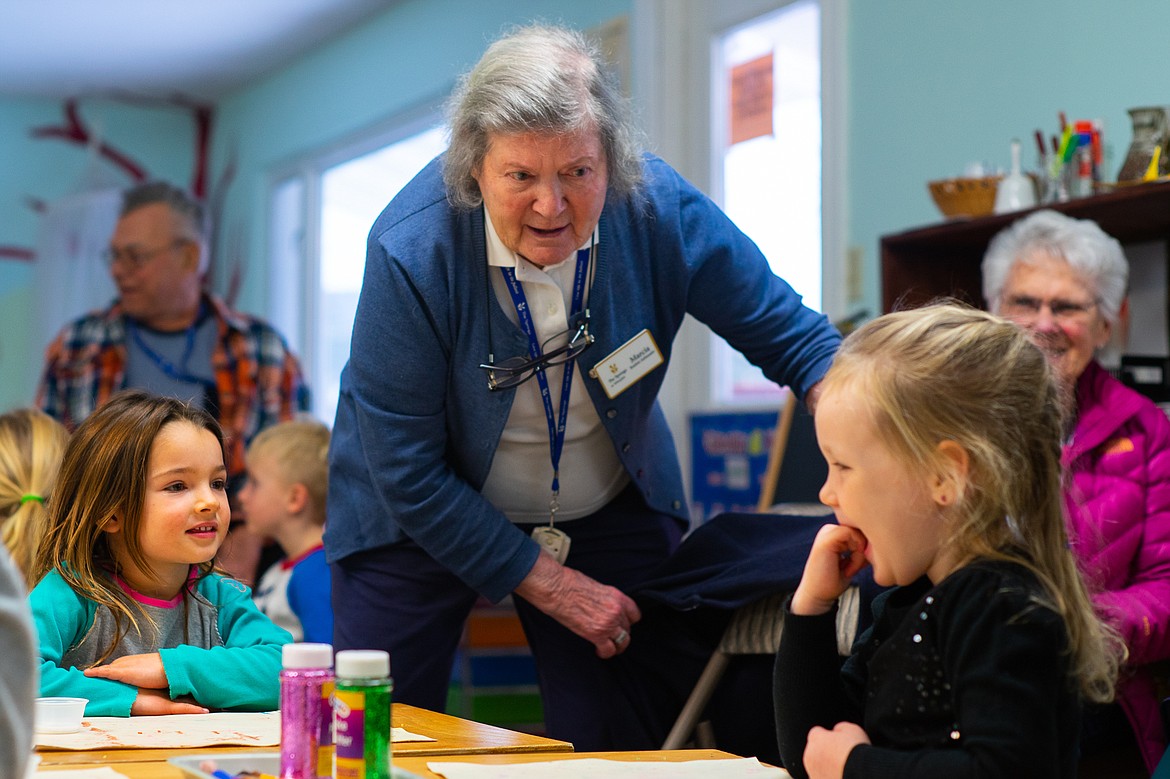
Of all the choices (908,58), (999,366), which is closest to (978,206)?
Answer: (908,58)

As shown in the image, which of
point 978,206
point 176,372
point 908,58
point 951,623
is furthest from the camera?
point 176,372

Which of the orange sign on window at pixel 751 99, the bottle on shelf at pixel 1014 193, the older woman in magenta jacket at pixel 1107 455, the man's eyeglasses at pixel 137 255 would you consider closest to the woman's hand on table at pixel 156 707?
the older woman in magenta jacket at pixel 1107 455

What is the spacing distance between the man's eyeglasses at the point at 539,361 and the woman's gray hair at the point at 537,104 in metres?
0.22

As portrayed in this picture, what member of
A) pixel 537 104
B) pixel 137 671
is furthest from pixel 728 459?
pixel 137 671

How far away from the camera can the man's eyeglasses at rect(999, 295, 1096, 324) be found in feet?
8.22

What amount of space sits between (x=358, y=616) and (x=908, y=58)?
237 cm

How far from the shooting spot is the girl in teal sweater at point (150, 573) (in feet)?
5.55

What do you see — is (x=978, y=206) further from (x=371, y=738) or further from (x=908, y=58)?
(x=371, y=738)

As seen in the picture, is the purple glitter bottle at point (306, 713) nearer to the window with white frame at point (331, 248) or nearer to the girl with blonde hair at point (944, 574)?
the girl with blonde hair at point (944, 574)

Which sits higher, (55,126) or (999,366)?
(55,126)

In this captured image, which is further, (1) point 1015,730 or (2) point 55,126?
(2) point 55,126

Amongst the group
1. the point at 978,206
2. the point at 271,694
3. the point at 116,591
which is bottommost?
the point at 271,694

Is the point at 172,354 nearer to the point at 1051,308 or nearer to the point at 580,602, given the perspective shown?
the point at 580,602

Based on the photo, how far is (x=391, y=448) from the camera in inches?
80.3
